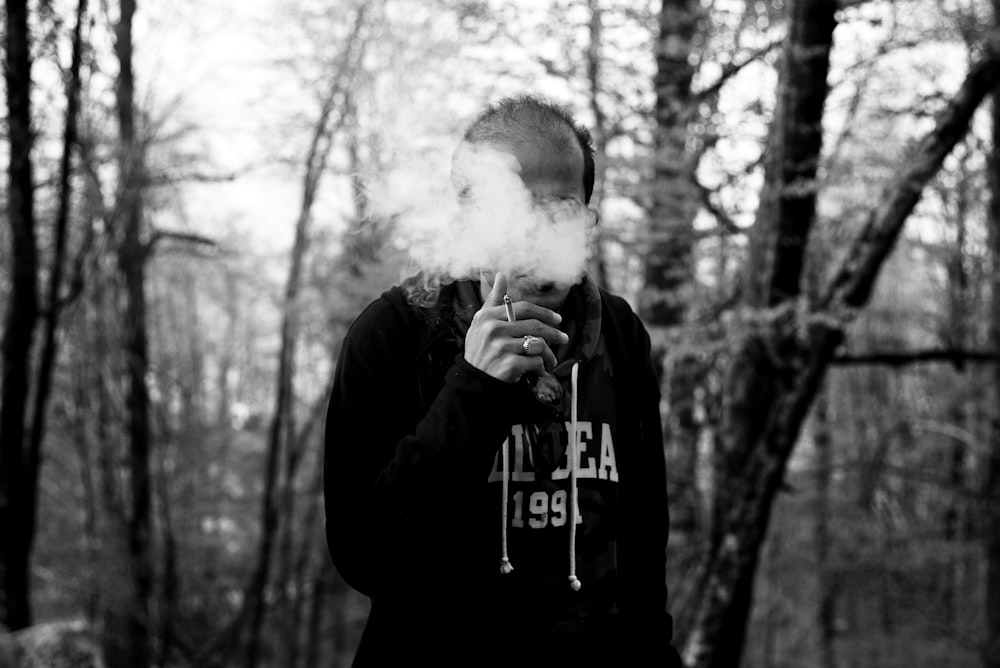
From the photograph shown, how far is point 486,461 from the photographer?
134 centimetres

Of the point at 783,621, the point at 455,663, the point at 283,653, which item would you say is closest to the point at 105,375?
the point at 455,663

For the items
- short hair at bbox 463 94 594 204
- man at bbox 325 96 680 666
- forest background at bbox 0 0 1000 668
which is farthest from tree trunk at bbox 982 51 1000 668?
man at bbox 325 96 680 666

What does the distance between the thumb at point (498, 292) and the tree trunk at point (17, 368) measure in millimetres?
3838

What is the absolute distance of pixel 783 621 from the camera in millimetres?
17281

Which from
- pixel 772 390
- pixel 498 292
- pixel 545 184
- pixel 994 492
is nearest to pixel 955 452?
pixel 994 492

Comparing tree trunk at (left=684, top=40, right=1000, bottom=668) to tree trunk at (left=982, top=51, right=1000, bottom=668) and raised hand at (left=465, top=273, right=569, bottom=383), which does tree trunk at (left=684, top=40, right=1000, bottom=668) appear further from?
tree trunk at (left=982, top=51, right=1000, bottom=668)

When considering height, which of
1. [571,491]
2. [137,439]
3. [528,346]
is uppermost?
[528,346]

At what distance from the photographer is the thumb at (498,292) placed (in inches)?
53.4

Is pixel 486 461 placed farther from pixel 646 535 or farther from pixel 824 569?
pixel 824 569

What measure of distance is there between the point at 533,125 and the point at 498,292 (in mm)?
320

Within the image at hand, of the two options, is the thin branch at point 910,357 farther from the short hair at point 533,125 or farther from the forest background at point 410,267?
the short hair at point 533,125

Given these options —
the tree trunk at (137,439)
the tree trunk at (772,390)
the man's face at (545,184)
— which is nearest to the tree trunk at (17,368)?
the tree trunk at (137,439)

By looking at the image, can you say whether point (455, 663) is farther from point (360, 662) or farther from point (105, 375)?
point (105, 375)

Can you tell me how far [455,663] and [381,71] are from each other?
832cm
